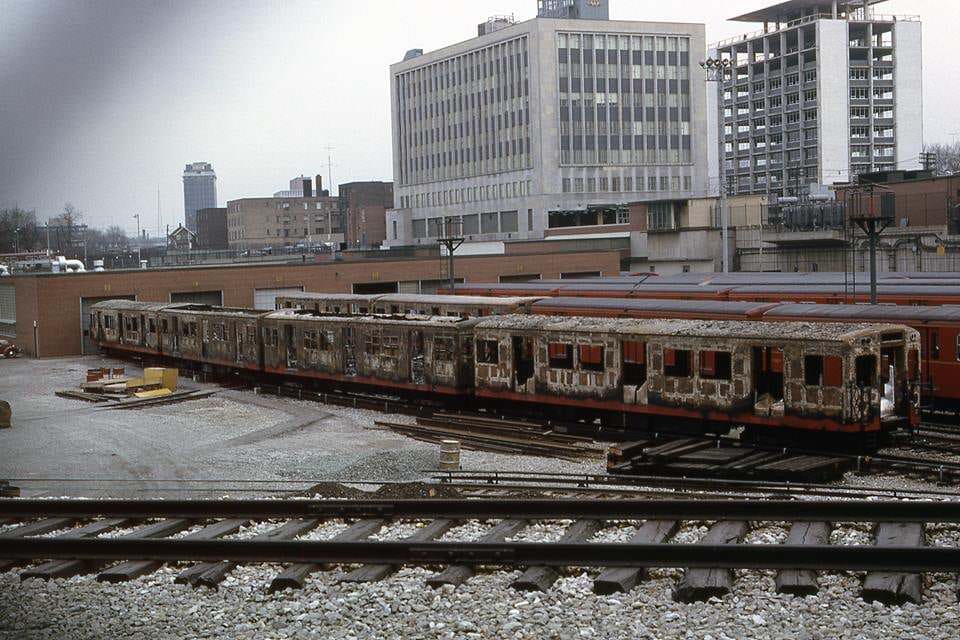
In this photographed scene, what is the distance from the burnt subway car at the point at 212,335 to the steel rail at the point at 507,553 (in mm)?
25564

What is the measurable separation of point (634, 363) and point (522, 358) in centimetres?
367

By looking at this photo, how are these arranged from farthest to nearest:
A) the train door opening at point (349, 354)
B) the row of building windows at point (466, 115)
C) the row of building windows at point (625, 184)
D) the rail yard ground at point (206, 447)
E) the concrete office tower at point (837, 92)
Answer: the concrete office tower at point (837, 92) < the row of building windows at point (466, 115) < the row of building windows at point (625, 184) < the train door opening at point (349, 354) < the rail yard ground at point (206, 447)

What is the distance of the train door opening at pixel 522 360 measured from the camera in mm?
25750

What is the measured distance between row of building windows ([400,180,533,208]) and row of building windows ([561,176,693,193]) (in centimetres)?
425

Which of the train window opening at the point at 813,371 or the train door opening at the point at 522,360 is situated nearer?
the train window opening at the point at 813,371

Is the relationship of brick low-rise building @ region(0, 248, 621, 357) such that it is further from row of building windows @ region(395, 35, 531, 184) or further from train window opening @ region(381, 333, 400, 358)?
row of building windows @ region(395, 35, 531, 184)

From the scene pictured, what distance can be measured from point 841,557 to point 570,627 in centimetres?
266

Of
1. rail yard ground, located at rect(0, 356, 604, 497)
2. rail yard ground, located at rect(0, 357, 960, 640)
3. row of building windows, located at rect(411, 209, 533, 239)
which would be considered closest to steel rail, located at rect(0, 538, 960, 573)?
rail yard ground, located at rect(0, 357, 960, 640)

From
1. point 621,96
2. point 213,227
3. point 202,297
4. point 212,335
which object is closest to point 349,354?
point 212,335

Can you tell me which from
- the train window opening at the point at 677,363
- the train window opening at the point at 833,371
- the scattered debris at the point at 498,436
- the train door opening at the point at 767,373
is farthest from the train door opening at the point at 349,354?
the train window opening at the point at 833,371

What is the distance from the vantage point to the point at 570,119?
335 feet

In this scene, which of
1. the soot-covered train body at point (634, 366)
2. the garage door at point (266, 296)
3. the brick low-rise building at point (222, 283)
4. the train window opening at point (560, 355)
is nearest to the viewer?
the soot-covered train body at point (634, 366)

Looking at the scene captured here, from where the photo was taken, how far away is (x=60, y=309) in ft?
167

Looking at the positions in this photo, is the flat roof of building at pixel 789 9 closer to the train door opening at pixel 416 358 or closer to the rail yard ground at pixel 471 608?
the train door opening at pixel 416 358
